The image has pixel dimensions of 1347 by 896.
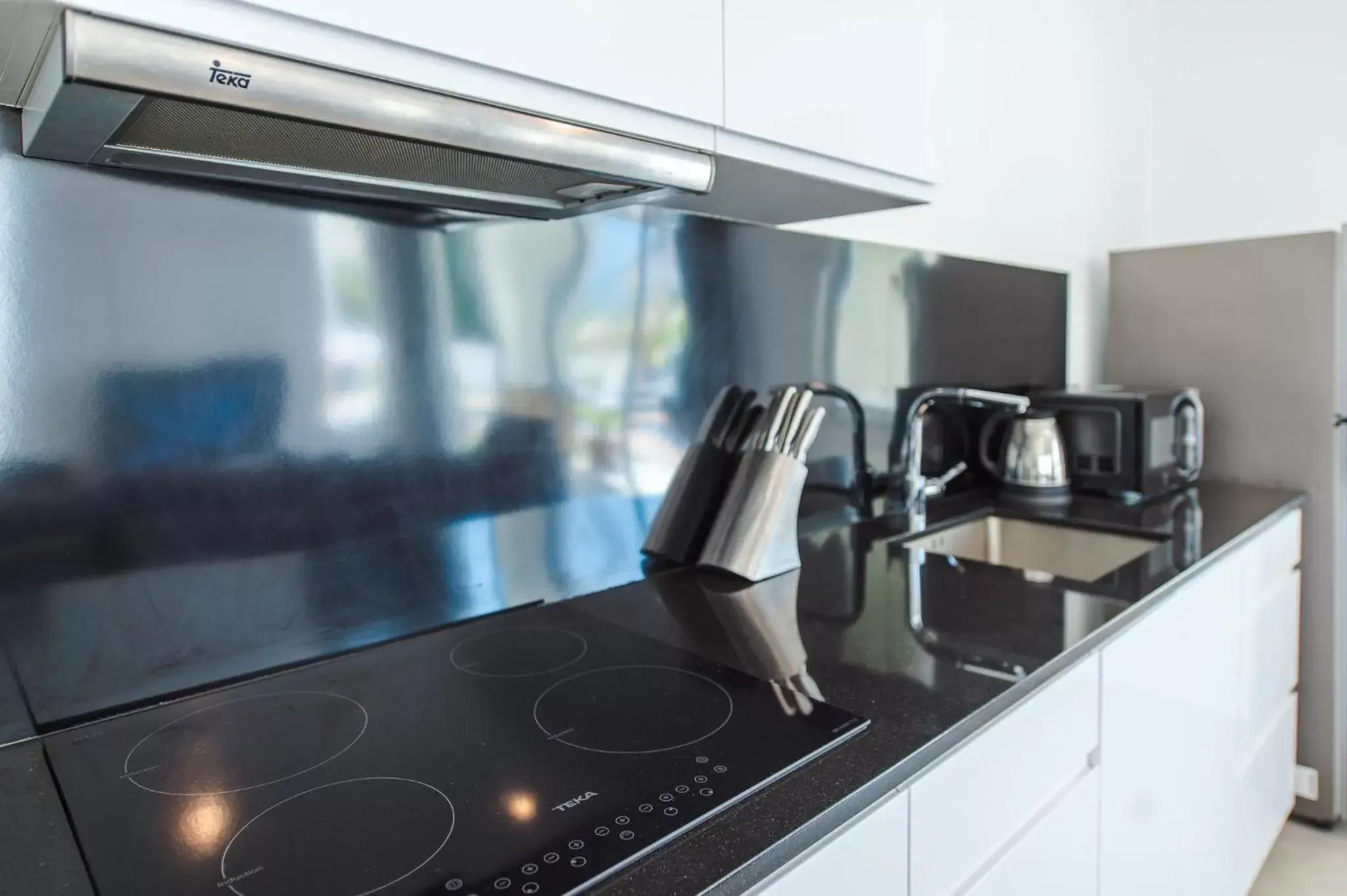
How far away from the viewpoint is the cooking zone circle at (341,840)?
645 millimetres

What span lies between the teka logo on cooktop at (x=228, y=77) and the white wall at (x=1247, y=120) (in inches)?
120

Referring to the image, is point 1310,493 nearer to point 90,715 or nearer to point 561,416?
point 561,416

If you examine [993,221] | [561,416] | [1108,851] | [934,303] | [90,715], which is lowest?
[1108,851]

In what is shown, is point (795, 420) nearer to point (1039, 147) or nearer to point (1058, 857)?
point (1058, 857)

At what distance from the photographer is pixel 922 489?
1.91 meters

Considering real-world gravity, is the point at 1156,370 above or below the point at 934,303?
below

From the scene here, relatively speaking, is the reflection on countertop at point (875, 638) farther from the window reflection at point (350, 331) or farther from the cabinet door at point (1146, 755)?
the window reflection at point (350, 331)

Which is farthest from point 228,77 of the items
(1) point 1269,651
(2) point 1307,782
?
(2) point 1307,782

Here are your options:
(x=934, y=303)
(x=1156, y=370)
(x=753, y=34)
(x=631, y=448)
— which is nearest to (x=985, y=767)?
(x=631, y=448)

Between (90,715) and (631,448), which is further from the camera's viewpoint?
(631,448)

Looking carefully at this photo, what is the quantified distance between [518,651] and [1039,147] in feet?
7.33

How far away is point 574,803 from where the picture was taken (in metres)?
0.74

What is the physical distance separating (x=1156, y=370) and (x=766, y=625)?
1991 millimetres

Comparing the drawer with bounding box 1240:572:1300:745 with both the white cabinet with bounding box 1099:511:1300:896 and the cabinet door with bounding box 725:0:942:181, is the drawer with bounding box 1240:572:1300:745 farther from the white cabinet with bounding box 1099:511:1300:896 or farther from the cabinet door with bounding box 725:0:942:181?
the cabinet door with bounding box 725:0:942:181
